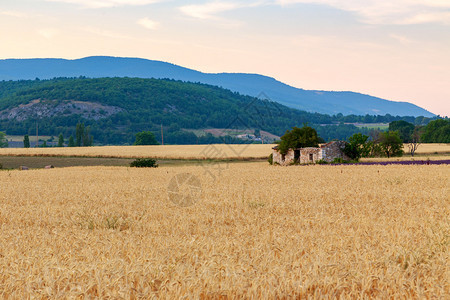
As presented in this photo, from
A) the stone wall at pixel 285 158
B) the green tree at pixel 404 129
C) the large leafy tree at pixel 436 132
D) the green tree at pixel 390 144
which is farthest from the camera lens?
the green tree at pixel 404 129

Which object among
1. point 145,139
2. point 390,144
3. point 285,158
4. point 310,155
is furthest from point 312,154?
point 145,139

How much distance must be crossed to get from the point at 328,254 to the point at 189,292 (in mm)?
3032

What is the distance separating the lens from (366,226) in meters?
10.0

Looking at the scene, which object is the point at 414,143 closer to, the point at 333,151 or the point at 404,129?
the point at 333,151

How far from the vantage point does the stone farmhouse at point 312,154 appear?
5706 cm

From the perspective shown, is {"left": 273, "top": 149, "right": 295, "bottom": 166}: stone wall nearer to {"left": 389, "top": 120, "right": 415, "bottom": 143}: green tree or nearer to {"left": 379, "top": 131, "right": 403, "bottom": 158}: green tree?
{"left": 379, "top": 131, "right": 403, "bottom": 158}: green tree

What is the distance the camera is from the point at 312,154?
57688 millimetres

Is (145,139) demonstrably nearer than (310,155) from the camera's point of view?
No

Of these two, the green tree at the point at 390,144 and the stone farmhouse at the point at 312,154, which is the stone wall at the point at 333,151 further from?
the green tree at the point at 390,144

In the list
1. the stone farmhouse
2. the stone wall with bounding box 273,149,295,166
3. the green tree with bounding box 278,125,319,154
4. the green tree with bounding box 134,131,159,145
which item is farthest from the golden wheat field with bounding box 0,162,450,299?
the green tree with bounding box 134,131,159,145

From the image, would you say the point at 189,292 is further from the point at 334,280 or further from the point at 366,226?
the point at 366,226

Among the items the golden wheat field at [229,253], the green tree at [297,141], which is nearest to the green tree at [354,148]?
the green tree at [297,141]

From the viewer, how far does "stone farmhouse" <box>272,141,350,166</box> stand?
57.1m

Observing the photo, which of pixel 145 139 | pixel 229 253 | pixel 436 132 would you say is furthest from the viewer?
pixel 145 139
